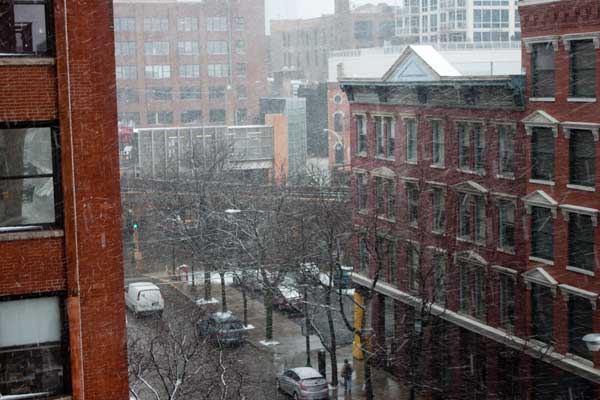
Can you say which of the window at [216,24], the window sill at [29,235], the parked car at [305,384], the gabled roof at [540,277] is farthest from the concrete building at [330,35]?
the window sill at [29,235]

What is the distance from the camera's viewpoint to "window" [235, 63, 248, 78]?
84.4 m

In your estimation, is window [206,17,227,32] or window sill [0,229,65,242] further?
window [206,17,227,32]

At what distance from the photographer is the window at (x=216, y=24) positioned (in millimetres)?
83125

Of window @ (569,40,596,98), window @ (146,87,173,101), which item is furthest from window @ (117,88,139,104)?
window @ (569,40,596,98)

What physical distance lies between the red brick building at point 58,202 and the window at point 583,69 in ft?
52.4

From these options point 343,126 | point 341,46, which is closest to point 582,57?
point 343,126

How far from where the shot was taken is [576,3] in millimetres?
22031

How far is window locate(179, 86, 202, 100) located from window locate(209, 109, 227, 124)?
2.00 metres

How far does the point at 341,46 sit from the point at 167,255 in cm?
7404

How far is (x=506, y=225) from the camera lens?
84.9 feet

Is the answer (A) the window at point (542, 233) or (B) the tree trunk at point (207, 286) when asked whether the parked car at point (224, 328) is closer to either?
(B) the tree trunk at point (207, 286)

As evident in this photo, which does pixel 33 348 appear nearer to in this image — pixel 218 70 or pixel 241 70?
pixel 218 70

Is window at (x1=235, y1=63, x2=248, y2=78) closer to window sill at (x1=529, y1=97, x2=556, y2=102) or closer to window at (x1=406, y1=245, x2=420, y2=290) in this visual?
window at (x1=406, y1=245, x2=420, y2=290)

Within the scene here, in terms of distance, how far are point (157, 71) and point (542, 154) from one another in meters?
60.7
